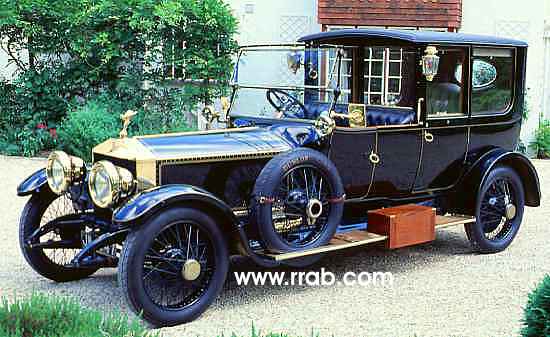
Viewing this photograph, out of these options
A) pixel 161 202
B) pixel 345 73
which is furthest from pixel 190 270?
pixel 345 73

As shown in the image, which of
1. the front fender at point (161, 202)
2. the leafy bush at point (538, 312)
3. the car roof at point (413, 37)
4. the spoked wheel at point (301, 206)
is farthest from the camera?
the car roof at point (413, 37)

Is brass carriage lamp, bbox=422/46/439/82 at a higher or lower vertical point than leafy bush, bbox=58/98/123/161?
higher

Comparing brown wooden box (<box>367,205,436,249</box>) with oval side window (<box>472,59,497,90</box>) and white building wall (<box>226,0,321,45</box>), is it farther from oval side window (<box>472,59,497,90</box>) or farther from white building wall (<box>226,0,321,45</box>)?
white building wall (<box>226,0,321,45</box>)

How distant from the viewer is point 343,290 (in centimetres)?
561

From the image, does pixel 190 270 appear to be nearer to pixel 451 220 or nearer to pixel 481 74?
pixel 451 220

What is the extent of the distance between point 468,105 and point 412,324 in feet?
7.76

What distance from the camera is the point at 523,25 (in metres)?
12.6

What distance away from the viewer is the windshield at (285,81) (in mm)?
5875

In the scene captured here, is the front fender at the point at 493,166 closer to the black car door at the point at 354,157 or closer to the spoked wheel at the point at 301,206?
the black car door at the point at 354,157

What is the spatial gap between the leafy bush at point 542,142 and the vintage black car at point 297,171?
589 centimetres

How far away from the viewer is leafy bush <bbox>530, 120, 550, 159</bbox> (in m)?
12.5

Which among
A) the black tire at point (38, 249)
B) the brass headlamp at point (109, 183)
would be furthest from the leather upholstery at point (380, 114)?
the black tire at point (38, 249)

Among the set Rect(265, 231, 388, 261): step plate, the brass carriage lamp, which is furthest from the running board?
the brass carriage lamp

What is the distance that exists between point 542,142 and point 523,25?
1.92 metres
